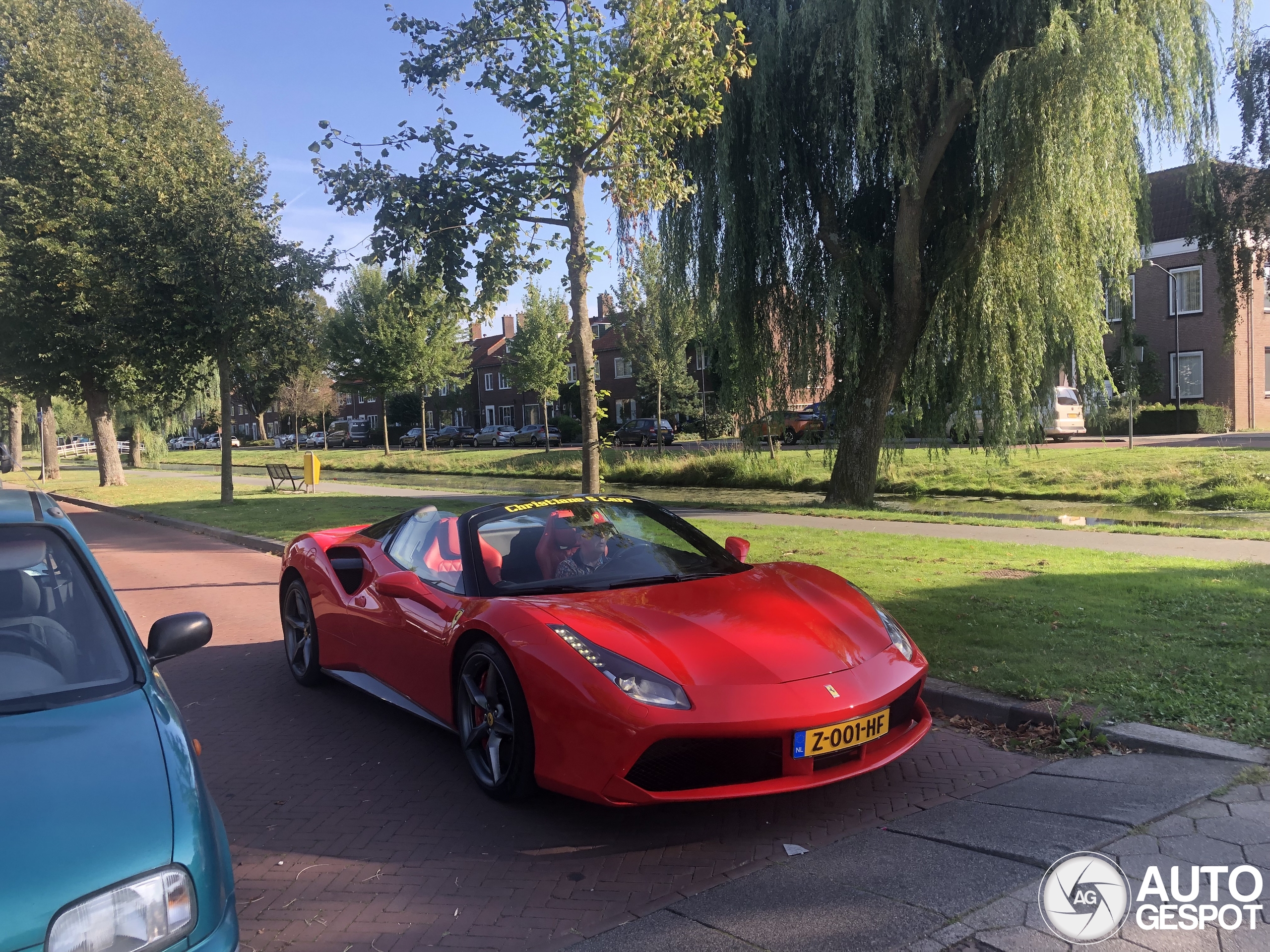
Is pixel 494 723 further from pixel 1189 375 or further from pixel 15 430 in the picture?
pixel 15 430

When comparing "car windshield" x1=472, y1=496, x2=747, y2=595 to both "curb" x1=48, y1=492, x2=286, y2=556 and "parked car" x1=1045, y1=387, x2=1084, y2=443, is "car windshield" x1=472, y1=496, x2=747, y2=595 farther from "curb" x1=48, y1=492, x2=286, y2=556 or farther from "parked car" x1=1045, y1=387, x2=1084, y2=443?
"parked car" x1=1045, y1=387, x2=1084, y2=443

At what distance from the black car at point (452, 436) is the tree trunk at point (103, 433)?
31565 mm

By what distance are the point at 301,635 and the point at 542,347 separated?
3908 centimetres

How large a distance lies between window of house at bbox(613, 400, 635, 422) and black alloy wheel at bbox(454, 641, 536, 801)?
5491 centimetres

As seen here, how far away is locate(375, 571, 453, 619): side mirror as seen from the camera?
446cm

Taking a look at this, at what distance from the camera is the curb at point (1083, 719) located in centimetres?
396

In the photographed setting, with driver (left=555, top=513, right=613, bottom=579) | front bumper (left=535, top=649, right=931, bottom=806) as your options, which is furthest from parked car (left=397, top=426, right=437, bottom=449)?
front bumper (left=535, top=649, right=931, bottom=806)

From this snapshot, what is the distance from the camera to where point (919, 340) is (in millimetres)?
13633

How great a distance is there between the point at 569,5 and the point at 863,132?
6.70m

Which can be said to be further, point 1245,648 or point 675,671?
point 1245,648

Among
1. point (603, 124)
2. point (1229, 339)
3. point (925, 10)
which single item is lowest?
point (1229, 339)

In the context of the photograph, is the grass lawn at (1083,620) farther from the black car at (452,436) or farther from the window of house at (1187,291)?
the black car at (452,436)

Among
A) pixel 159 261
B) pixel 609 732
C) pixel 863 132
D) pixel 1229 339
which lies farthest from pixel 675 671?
pixel 159 261

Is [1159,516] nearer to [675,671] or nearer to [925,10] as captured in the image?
[925,10]
